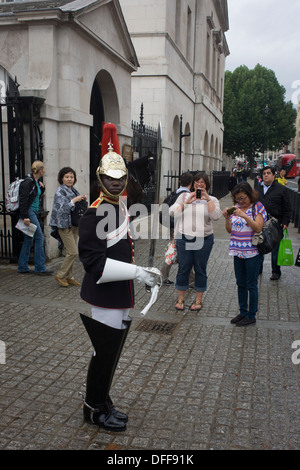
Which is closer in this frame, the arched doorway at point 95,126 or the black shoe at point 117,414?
the black shoe at point 117,414

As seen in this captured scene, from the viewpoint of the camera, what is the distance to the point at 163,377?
4.01 m

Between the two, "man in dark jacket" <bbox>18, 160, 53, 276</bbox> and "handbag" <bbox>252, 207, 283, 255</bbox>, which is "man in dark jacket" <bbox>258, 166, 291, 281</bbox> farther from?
"man in dark jacket" <bbox>18, 160, 53, 276</bbox>

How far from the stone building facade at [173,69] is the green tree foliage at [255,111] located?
23036 mm

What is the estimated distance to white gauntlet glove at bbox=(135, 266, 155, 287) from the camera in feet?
9.43

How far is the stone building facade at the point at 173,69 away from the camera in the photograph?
1622cm

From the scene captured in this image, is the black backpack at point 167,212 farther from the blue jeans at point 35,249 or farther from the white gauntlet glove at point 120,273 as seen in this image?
the white gauntlet glove at point 120,273

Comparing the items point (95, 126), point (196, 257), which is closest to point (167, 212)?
point (196, 257)

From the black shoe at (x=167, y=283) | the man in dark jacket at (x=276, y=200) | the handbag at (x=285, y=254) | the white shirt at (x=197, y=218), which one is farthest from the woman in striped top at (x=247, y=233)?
the handbag at (x=285, y=254)

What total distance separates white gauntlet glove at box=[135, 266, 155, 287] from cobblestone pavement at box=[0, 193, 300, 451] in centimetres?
114

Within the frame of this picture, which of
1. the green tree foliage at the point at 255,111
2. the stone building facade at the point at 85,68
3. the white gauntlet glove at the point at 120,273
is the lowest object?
the white gauntlet glove at the point at 120,273

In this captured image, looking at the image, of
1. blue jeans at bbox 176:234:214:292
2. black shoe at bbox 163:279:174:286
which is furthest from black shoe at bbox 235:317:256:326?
black shoe at bbox 163:279:174:286

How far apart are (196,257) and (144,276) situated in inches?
112

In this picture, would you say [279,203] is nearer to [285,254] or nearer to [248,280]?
[285,254]
